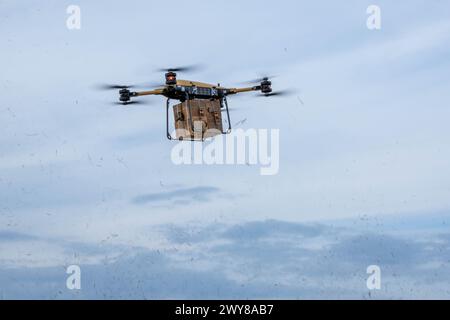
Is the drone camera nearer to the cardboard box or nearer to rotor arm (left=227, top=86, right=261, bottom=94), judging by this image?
the cardboard box

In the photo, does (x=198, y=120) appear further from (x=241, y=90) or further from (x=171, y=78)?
(x=241, y=90)

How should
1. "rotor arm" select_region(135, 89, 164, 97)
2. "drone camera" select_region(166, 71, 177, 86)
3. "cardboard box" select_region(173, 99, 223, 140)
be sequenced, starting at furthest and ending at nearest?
"rotor arm" select_region(135, 89, 164, 97)
"drone camera" select_region(166, 71, 177, 86)
"cardboard box" select_region(173, 99, 223, 140)

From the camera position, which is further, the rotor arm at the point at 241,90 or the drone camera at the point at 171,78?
the rotor arm at the point at 241,90

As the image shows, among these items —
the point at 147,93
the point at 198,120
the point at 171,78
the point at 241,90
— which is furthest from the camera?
the point at 241,90

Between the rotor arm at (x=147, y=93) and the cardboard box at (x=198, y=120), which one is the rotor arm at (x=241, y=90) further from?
the rotor arm at (x=147, y=93)

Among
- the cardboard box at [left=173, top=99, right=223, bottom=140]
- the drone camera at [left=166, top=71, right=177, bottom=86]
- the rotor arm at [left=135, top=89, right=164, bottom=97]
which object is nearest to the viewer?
the cardboard box at [left=173, top=99, right=223, bottom=140]

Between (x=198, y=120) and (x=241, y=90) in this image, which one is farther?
(x=241, y=90)

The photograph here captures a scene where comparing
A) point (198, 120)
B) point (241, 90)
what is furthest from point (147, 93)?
point (241, 90)
